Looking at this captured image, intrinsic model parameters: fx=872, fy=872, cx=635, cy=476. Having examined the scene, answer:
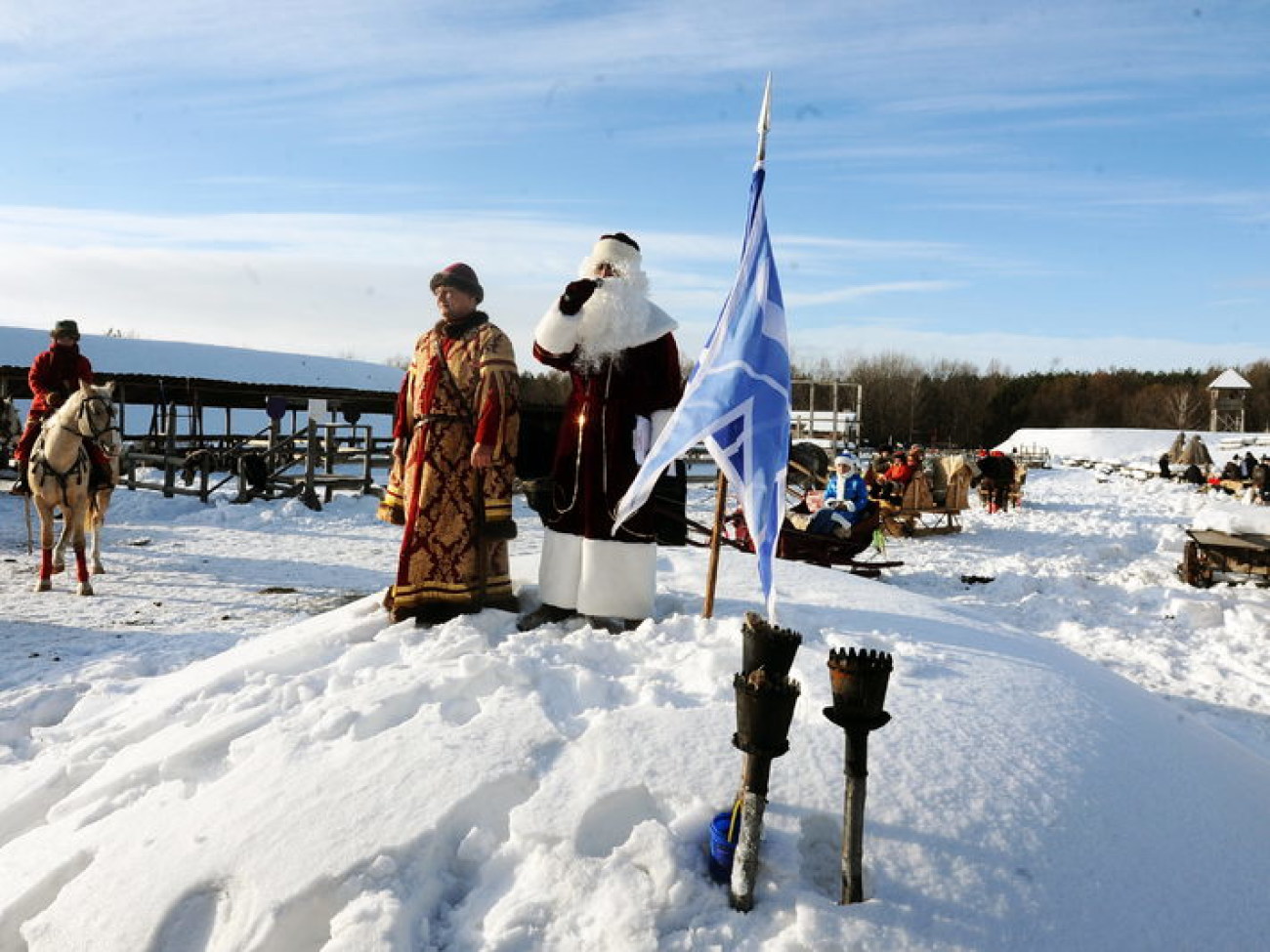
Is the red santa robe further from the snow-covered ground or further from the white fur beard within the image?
the snow-covered ground

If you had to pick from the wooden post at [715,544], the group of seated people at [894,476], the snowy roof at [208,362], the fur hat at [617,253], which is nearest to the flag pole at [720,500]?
the wooden post at [715,544]

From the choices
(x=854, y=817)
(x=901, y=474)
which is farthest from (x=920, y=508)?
(x=854, y=817)

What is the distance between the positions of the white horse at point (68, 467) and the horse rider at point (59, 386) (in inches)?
8.1

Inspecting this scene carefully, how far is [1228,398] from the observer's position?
5191 cm

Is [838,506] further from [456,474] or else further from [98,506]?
[98,506]

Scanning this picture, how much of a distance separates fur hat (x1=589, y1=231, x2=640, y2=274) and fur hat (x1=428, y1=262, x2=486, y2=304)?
2.16ft

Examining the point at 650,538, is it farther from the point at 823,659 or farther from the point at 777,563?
the point at 777,563

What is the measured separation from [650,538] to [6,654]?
4.91 meters

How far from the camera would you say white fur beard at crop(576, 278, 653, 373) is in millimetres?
4535

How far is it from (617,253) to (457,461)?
4.61ft

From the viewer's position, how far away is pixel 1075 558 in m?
12.0

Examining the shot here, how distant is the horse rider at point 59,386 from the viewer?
8969mm

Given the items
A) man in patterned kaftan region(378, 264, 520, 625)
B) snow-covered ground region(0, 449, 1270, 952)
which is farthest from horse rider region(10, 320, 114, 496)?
man in patterned kaftan region(378, 264, 520, 625)

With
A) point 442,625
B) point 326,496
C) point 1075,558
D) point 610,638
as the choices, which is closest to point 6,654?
point 442,625
